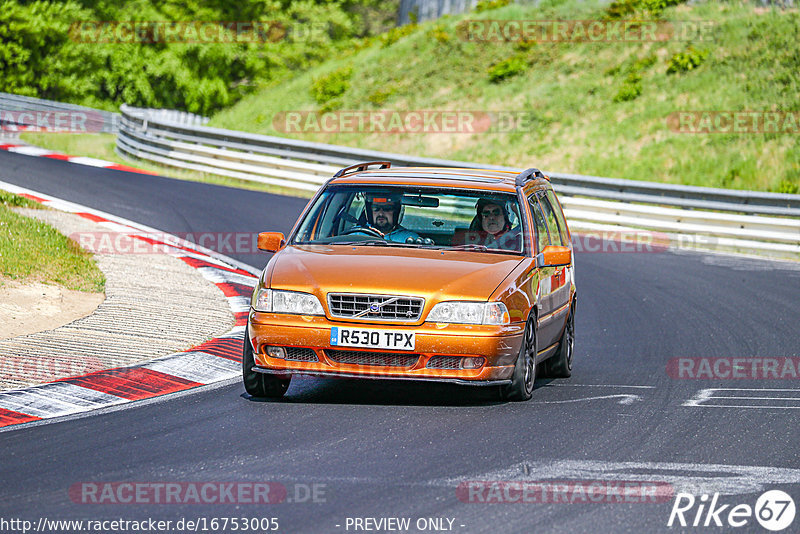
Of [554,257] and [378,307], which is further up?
[554,257]

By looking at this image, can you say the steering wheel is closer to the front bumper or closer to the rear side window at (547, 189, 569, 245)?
the front bumper

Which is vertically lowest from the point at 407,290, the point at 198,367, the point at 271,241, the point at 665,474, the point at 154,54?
the point at 198,367

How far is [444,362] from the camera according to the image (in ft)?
25.9

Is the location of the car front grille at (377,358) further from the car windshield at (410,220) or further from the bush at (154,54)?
the bush at (154,54)

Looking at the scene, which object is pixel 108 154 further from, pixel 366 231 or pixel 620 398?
pixel 620 398

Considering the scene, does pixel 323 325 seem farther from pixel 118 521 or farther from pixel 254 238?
pixel 254 238

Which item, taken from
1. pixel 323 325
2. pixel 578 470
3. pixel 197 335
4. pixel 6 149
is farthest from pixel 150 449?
pixel 6 149

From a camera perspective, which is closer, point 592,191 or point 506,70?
point 592,191

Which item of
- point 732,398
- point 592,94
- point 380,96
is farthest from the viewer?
point 380,96

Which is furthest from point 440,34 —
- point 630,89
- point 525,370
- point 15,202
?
point 525,370

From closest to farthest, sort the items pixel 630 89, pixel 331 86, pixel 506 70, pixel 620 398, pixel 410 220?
pixel 620 398 < pixel 410 220 < pixel 630 89 < pixel 506 70 < pixel 331 86

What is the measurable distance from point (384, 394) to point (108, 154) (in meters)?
22.8

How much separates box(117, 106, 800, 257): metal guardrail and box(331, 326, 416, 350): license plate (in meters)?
14.9

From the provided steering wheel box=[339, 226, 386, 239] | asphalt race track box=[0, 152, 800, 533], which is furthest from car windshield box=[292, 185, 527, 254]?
asphalt race track box=[0, 152, 800, 533]
